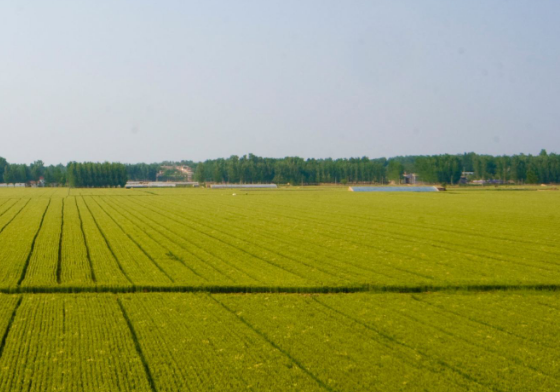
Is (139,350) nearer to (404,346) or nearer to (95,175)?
(404,346)

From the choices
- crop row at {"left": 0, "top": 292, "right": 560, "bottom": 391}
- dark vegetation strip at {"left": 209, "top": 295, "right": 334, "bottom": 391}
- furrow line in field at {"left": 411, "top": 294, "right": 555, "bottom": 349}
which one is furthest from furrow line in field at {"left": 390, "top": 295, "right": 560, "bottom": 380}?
dark vegetation strip at {"left": 209, "top": 295, "right": 334, "bottom": 391}

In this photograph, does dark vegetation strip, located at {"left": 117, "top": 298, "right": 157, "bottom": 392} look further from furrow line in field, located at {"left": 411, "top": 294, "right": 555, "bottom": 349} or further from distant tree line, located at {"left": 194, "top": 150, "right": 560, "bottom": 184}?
distant tree line, located at {"left": 194, "top": 150, "right": 560, "bottom": 184}

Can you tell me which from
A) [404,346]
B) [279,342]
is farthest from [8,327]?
[404,346]

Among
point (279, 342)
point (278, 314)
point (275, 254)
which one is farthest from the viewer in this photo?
point (275, 254)

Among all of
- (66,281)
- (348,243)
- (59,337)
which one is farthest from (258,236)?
(59,337)

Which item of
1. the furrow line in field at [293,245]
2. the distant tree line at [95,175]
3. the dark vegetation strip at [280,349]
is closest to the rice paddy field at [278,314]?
the dark vegetation strip at [280,349]

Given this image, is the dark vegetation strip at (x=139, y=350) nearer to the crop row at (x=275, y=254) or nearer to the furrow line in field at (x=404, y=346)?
the crop row at (x=275, y=254)
